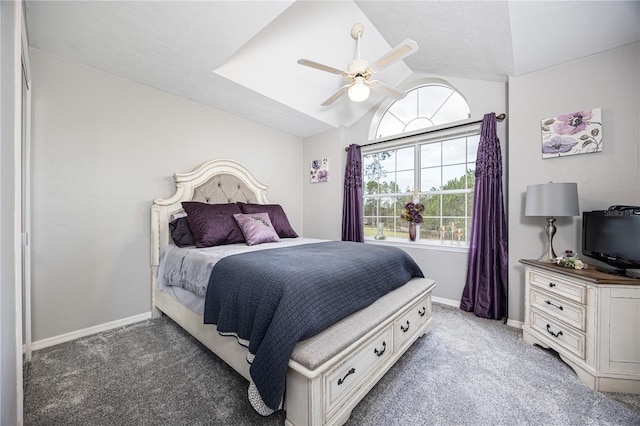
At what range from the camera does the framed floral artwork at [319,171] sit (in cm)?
404

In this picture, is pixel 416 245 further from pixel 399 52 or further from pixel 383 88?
pixel 399 52

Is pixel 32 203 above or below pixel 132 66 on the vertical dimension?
below

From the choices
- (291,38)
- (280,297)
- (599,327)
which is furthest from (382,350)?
(291,38)

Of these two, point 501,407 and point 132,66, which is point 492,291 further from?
point 132,66

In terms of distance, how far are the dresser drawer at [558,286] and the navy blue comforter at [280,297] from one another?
3.97 feet

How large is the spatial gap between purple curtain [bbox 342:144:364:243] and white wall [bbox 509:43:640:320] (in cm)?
177

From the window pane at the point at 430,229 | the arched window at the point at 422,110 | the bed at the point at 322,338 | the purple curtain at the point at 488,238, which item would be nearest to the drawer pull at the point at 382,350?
the bed at the point at 322,338

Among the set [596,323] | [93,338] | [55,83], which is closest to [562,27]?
[596,323]

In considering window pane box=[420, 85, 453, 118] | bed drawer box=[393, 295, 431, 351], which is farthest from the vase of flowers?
bed drawer box=[393, 295, 431, 351]

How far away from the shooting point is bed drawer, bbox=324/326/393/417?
1168 mm

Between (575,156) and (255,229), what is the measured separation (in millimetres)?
2964

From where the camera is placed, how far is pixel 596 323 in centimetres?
161

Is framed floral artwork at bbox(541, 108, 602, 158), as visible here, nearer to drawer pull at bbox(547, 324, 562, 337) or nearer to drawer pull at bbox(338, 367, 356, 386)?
drawer pull at bbox(547, 324, 562, 337)

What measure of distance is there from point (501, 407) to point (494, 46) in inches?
108
